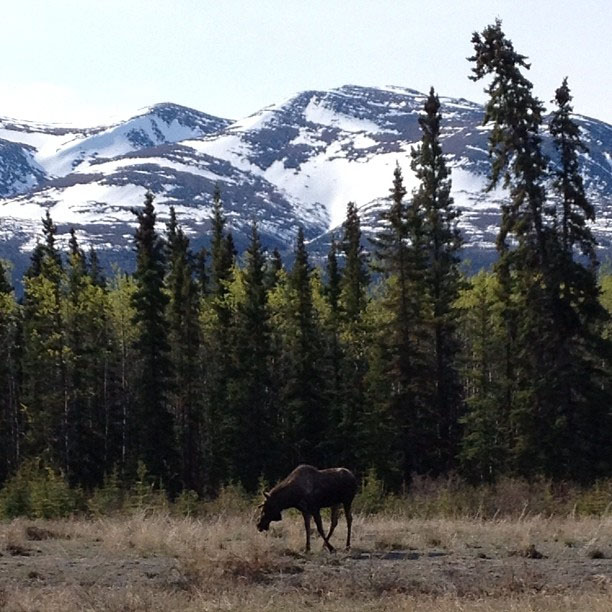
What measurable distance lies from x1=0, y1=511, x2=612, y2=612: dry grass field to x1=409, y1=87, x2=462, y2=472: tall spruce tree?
24.4m

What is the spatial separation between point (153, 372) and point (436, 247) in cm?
1738

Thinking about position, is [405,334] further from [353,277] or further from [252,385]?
[353,277]

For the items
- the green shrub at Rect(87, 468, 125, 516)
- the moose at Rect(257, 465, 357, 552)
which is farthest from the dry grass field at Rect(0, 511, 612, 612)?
the green shrub at Rect(87, 468, 125, 516)

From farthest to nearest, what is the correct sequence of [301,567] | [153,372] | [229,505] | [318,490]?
1. [153,372]
2. [229,505]
3. [318,490]
4. [301,567]

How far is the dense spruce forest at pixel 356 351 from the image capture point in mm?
33625

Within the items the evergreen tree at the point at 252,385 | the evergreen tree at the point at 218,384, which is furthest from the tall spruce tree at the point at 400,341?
the evergreen tree at the point at 218,384

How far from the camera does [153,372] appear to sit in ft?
171

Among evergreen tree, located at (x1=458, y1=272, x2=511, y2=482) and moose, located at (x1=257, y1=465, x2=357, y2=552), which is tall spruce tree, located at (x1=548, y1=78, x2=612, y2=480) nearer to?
evergreen tree, located at (x1=458, y1=272, x2=511, y2=482)

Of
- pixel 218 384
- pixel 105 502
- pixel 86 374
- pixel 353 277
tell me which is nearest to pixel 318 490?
pixel 105 502

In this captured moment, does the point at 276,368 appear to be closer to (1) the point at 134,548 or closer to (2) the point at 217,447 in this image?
(2) the point at 217,447

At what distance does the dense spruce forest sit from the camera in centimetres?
3362

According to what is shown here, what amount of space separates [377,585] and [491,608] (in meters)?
→ 2.25

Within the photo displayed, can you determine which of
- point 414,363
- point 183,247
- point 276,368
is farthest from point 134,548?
point 183,247

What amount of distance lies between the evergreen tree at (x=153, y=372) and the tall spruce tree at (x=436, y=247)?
48.4ft
